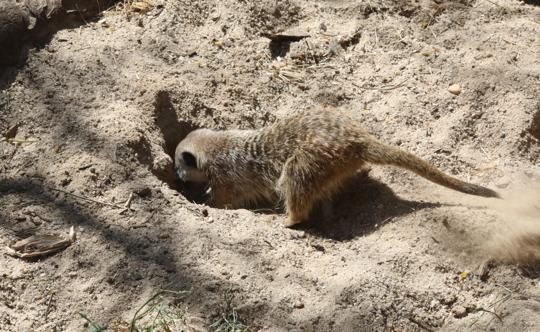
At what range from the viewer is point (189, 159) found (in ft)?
15.3

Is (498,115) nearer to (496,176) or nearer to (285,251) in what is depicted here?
(496,176)

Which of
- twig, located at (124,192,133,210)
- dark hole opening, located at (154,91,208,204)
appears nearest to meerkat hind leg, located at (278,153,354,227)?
dark hole opening, located at (154,91,208,204)

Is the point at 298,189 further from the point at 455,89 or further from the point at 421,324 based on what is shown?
the point at 455,89

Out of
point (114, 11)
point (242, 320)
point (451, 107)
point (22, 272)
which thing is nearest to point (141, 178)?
point (22, 272)

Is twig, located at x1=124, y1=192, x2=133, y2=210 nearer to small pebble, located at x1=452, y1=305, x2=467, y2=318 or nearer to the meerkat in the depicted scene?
the meerkat

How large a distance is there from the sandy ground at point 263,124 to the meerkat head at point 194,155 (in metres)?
0.14

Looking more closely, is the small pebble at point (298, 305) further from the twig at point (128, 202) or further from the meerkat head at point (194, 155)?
the meerkat head at point (194, 155)

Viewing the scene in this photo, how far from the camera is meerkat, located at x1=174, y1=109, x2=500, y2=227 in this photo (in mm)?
3922

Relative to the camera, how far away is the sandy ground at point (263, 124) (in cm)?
330

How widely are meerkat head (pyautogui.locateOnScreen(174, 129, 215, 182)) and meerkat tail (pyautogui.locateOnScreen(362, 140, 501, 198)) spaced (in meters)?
1.20

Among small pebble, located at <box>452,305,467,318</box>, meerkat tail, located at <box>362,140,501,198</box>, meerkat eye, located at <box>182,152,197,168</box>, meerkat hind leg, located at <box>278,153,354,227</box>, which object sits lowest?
meerkat eye, located at <box>182,152,197,168</box>

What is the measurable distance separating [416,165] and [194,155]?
1.58 m

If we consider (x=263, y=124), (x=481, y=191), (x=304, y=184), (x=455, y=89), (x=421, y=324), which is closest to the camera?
(x=421, y=324)

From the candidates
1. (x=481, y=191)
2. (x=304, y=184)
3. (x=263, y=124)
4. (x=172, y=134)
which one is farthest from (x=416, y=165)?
(x=172, y=134)
